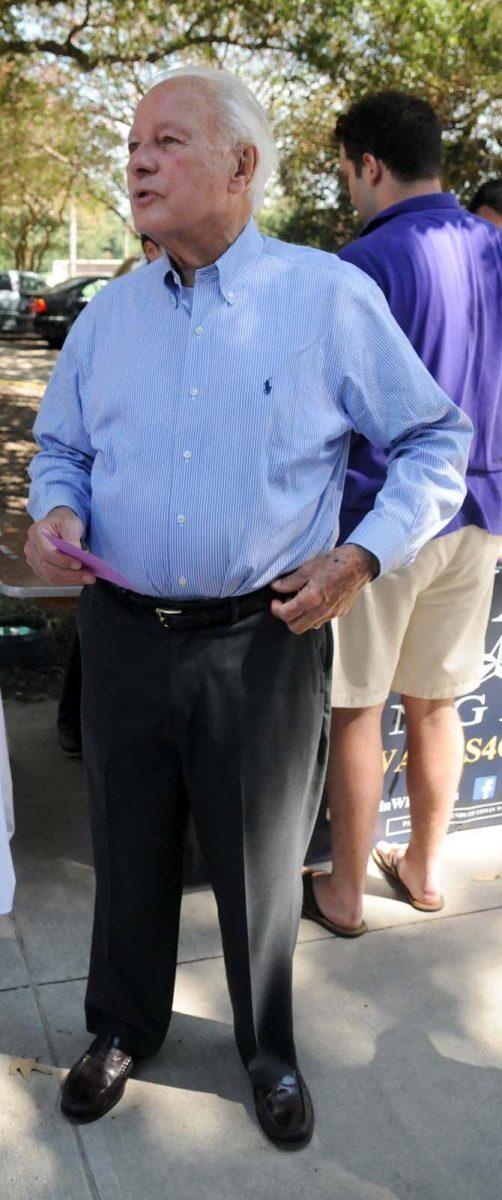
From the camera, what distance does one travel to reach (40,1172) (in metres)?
2.18

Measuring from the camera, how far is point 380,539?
1.93 m

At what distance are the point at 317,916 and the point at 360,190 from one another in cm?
196

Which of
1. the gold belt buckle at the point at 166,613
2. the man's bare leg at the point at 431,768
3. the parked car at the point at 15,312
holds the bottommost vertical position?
the parked car at the point at 15,312

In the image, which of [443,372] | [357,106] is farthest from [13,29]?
[443,372]

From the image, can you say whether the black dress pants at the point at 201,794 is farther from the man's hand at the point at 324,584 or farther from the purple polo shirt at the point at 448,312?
the purple polo shirt at the point at 448,312

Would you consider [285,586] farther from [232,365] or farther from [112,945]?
[112,945]

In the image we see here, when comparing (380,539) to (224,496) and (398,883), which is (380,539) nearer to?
(224,496)

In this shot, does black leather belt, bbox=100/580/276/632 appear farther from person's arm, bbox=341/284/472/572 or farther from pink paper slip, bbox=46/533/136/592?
person's arm, bbox=341/284/472/572

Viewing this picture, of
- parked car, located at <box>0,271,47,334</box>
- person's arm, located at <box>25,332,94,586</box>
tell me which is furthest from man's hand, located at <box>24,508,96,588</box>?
parked car, located at <box>0,271,47,334</box>

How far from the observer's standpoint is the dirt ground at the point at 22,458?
470 cm

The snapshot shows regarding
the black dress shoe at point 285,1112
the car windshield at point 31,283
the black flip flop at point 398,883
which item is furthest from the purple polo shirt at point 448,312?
the car windshield at point 31,283

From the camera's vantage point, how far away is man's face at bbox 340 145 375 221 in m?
2.83

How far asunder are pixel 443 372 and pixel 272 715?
40.0 inches

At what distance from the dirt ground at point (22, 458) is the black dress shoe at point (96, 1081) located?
4.63ft
